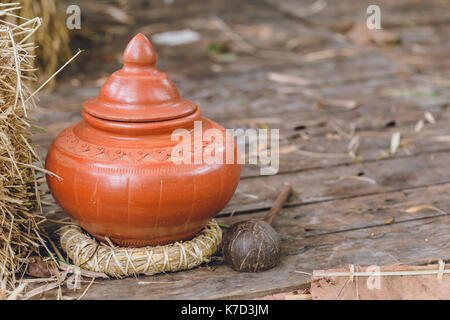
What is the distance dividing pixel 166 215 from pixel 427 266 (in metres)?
0.79

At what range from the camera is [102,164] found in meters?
1.62

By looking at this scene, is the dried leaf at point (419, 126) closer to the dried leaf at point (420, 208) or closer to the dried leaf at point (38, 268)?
the dried leaf at point (420, 208)

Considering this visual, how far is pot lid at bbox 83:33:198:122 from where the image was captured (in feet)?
5.41

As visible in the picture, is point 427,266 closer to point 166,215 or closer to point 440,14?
point 166,215

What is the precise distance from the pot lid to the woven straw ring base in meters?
0.40

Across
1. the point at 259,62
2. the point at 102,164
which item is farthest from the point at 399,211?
the point at 259,62

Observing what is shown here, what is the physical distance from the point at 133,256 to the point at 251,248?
0.36 m

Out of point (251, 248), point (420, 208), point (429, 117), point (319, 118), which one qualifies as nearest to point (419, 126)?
point (429, 117)

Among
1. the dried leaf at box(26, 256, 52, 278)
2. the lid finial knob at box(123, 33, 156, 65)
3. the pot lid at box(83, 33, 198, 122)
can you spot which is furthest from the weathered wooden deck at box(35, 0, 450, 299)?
the lid finial knob at box(123, 33, 156, 65)

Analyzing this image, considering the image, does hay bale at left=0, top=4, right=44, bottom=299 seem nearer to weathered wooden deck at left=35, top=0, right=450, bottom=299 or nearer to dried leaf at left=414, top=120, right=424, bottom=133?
weathered wooden deck at left=35, top=0, right=450, bottom=299

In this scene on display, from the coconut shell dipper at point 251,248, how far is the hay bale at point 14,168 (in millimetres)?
597

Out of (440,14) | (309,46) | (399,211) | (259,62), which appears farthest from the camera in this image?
(440,14)

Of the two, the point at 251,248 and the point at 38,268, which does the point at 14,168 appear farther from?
the point at 251,248

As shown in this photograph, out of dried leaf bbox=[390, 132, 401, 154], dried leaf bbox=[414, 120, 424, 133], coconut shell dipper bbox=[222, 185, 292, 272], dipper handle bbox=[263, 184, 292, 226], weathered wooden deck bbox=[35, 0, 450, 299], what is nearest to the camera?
coconut shell dipper bbox=[222, 185, 292, 272]
